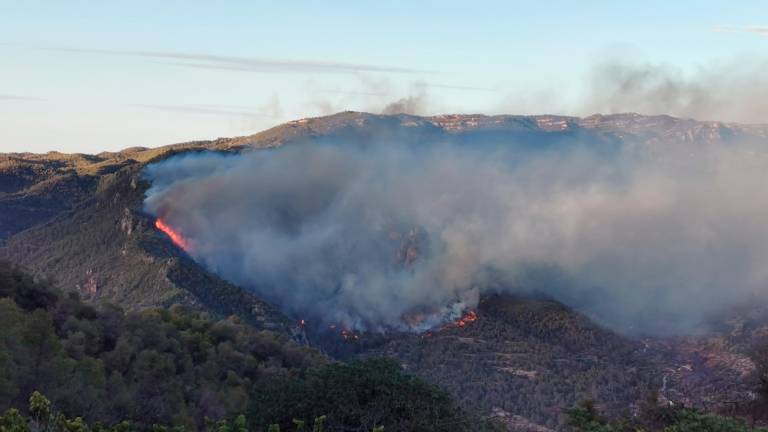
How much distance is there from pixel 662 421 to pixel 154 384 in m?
32.6

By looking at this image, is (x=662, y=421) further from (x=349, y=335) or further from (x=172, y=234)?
(x=172, y=234)

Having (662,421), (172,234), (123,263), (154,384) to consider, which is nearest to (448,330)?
(172,234)

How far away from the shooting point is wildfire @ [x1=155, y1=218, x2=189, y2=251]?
554 feet

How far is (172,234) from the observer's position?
170750 mm

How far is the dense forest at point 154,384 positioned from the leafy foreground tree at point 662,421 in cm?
653

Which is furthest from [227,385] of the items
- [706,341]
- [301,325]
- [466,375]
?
[706,341]

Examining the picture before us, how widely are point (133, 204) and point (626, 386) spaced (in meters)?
98.2

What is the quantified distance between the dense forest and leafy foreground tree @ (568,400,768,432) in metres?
6.53

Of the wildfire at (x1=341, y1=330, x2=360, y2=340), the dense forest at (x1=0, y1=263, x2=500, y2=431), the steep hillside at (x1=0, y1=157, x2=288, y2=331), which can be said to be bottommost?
the wildfire at (x1=341, y1=330, x2=360, y2=340)

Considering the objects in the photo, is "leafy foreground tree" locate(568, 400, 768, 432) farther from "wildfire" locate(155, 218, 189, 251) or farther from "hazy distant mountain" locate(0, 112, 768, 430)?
"wildfire" locate(155, 218, 189, 251)

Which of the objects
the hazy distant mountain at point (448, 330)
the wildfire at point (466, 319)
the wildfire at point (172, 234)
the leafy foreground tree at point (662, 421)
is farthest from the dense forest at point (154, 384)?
the wildfire at point (466, 319)

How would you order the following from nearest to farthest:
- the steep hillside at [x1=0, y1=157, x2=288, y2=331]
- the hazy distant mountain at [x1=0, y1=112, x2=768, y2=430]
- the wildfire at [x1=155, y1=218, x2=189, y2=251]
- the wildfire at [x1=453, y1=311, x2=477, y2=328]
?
the hazy distant mountain at [x1=0, y1=112, x2=768, y2=430] → the steep hillside at [x1=0, y1=157, x2=288, y2=331] → the wildfire at [x1=155, y1=218, x2=189, y2=251] → the wildfire at [x1=453, y1=311, x2=477, y2=328]

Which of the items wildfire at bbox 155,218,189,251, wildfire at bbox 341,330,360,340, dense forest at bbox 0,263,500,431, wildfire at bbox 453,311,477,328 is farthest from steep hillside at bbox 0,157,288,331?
dense forest at bbox 0,263,500,431

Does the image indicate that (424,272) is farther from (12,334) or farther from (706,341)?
(12,334)
